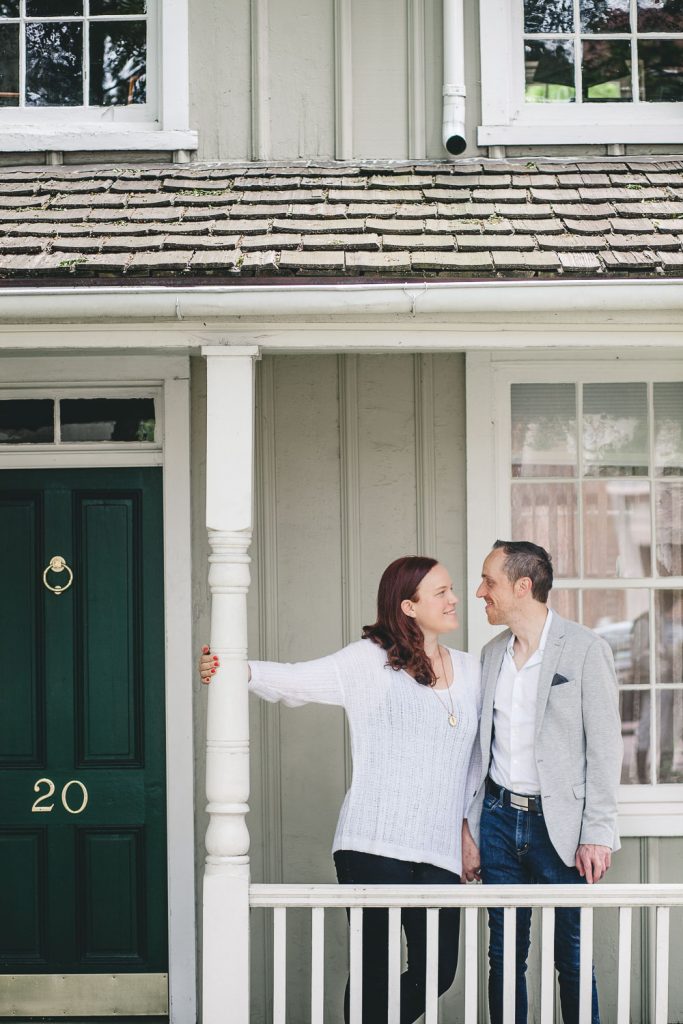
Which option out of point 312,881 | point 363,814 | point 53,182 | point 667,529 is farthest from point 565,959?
point 53,182

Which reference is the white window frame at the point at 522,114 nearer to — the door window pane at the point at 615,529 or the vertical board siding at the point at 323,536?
the vertical board siding at the point at 323,536

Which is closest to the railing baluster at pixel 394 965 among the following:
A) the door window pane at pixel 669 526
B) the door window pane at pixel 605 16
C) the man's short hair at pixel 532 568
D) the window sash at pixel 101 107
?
the man's short hair at pixel 532 568

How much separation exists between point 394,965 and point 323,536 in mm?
1853

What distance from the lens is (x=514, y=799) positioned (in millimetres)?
3863

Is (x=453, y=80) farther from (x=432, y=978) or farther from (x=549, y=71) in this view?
(x=432, y=978)

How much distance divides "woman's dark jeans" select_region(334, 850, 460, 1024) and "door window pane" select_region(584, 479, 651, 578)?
66.1 inches

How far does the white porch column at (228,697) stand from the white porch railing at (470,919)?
0.41 ft

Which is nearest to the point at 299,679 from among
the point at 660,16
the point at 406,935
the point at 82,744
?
the point at 406,935

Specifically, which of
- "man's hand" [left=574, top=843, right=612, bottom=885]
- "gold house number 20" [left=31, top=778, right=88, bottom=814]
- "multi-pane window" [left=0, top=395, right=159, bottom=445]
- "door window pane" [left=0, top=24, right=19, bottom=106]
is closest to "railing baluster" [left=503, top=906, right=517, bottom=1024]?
"man's hand" [left=574, top=843, right=612, bottom=885]

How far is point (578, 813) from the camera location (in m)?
3.79

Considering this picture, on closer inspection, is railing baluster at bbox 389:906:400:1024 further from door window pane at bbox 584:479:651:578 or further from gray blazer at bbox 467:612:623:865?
door window pane at bbox 584:479:651:578

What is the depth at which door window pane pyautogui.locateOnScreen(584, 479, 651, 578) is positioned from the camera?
493cm

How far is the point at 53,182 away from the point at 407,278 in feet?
6.11

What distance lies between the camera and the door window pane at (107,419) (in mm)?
4941
